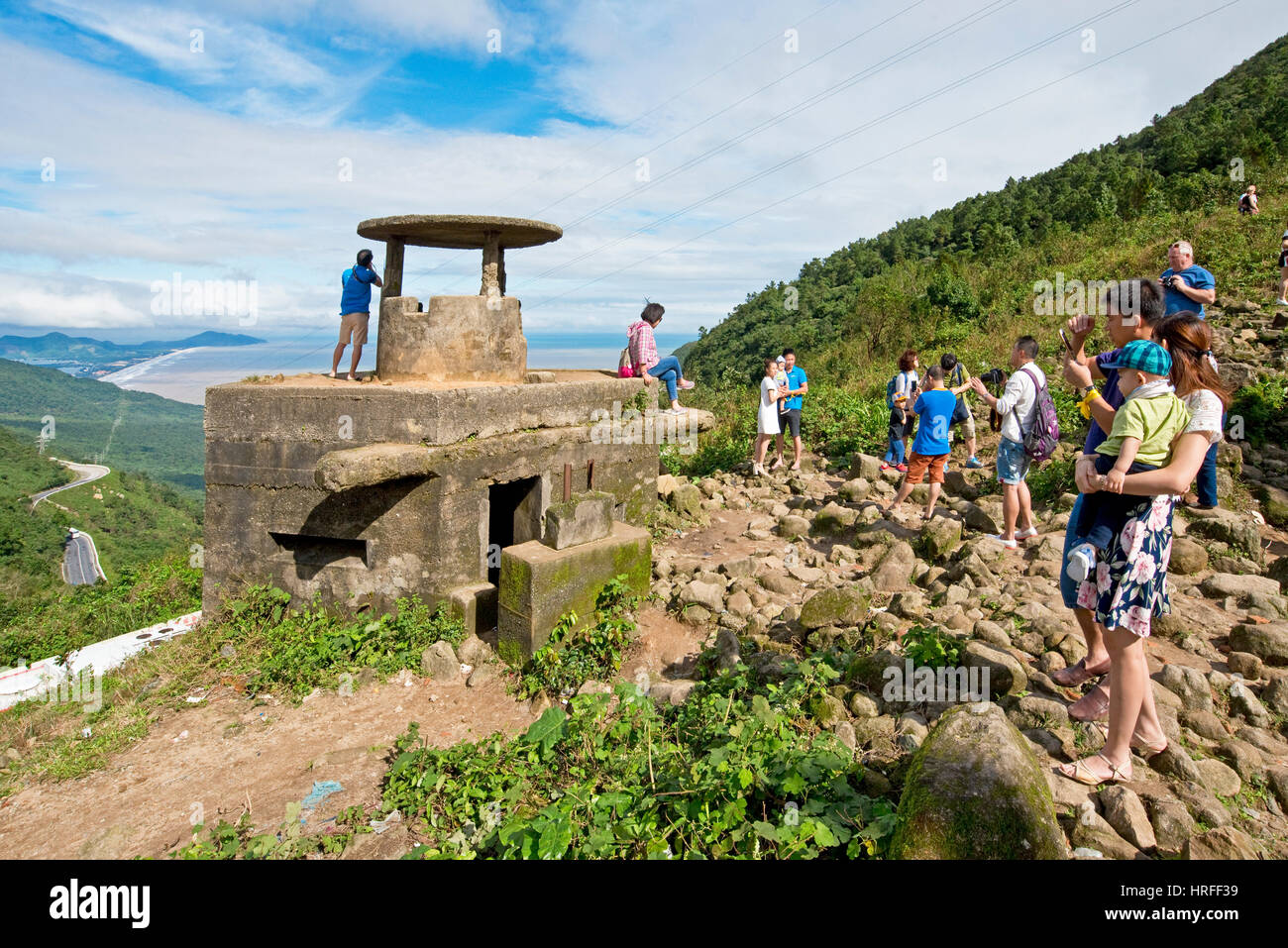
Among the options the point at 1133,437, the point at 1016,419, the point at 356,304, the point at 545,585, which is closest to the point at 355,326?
the point at 356,304

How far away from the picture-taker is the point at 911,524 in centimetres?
753

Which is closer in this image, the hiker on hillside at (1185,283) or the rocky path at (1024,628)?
the rocky path at (1024,628)

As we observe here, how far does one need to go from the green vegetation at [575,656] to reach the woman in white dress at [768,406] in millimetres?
4294

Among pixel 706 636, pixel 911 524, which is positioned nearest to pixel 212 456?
pixel 706 636

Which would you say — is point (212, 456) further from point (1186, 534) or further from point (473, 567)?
point (1186, 534)

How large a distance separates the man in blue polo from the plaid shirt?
5.97ft

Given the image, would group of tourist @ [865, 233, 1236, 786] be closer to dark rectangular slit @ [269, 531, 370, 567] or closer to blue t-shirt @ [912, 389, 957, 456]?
blue t-shirt @ [912, 389, 957, 456]

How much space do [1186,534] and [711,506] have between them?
4.89 meters

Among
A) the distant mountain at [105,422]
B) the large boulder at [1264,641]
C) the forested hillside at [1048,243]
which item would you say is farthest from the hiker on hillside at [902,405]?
the distant mountain at [105,422]

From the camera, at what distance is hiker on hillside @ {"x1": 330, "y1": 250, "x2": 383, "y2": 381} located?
8.08 meters

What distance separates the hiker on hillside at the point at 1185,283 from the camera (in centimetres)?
593

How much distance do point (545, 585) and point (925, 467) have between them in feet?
13.2

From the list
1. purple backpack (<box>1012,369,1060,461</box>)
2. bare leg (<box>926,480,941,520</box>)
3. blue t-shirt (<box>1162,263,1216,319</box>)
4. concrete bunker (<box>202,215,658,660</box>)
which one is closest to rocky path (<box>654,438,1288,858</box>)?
bare leg (<box>926,480,941,520</box>)

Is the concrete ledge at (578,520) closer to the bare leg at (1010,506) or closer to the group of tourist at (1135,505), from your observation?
the bare leg at (1010,506)
